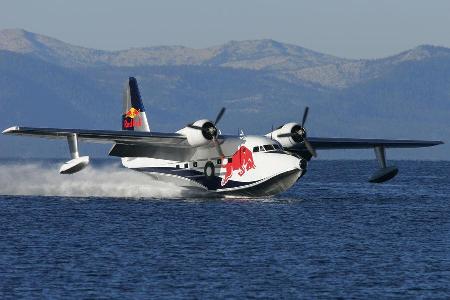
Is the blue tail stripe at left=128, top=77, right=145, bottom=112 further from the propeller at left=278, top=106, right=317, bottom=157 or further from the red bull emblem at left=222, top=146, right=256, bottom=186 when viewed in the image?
the propeller at left=278, top=106, right=317, bottom=157

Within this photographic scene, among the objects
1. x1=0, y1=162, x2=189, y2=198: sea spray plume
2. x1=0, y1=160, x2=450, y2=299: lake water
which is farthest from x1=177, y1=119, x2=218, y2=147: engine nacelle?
x1=0, y1=162, x2=189, y2=198: sea spray plume

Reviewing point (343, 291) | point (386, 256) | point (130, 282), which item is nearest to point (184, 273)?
point (130, 282)

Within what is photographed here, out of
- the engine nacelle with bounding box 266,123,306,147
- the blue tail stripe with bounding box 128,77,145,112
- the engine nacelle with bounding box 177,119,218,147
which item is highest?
the blue tail stripe with bounding box 128,77,145,112

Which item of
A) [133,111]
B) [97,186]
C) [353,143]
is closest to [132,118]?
[133,111]

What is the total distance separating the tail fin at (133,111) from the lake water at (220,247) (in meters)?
4.53

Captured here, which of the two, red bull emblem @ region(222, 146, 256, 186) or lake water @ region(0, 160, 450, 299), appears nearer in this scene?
lake water @ region(0, 160, 450, 299)

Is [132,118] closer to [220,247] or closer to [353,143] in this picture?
[353,143]

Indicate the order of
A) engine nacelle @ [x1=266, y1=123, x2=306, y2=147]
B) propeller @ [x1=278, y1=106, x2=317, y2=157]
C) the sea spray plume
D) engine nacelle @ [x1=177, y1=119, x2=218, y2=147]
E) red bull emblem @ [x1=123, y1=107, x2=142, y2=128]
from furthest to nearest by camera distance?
the sea spray plume, red bull emblem @ [x1=123, y1=107, x2=142, y2=128], engine nacelle @ [x1=266, y1=123, x2=306, y2=147], propeller @ [x1=278, y1=106, x2=317, y2=157], engine nacelle @ [x1=177, y1=119, x2=218, y2=147]

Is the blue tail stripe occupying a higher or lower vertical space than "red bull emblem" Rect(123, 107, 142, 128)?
higher

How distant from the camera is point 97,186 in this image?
84.4 m

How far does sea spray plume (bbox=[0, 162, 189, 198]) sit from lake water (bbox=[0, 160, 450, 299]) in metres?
0.57

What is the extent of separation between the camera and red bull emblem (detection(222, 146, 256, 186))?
64.7 metres

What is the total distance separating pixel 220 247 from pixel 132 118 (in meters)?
29.9

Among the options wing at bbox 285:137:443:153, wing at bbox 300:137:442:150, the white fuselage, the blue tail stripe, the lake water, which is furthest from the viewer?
the blue tail stripe
